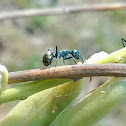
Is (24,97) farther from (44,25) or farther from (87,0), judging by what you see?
(87,0)

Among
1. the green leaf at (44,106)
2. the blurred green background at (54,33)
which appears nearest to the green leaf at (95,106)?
the green leaf at (44,106)

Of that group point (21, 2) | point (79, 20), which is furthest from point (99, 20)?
point (21, 2)

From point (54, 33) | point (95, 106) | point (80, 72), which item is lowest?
point (95, 106)

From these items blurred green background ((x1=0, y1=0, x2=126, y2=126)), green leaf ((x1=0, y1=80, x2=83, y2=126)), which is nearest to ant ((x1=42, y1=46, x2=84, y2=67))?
green leaf ((x1=0, y1=80, x2=83, y2=126))

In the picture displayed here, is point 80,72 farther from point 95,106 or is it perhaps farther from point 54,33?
point 54,33

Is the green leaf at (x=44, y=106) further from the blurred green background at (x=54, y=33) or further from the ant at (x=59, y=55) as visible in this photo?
the blurred green background at (x=54, y=33)

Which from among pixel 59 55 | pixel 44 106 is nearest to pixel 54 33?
pixel 59 55
